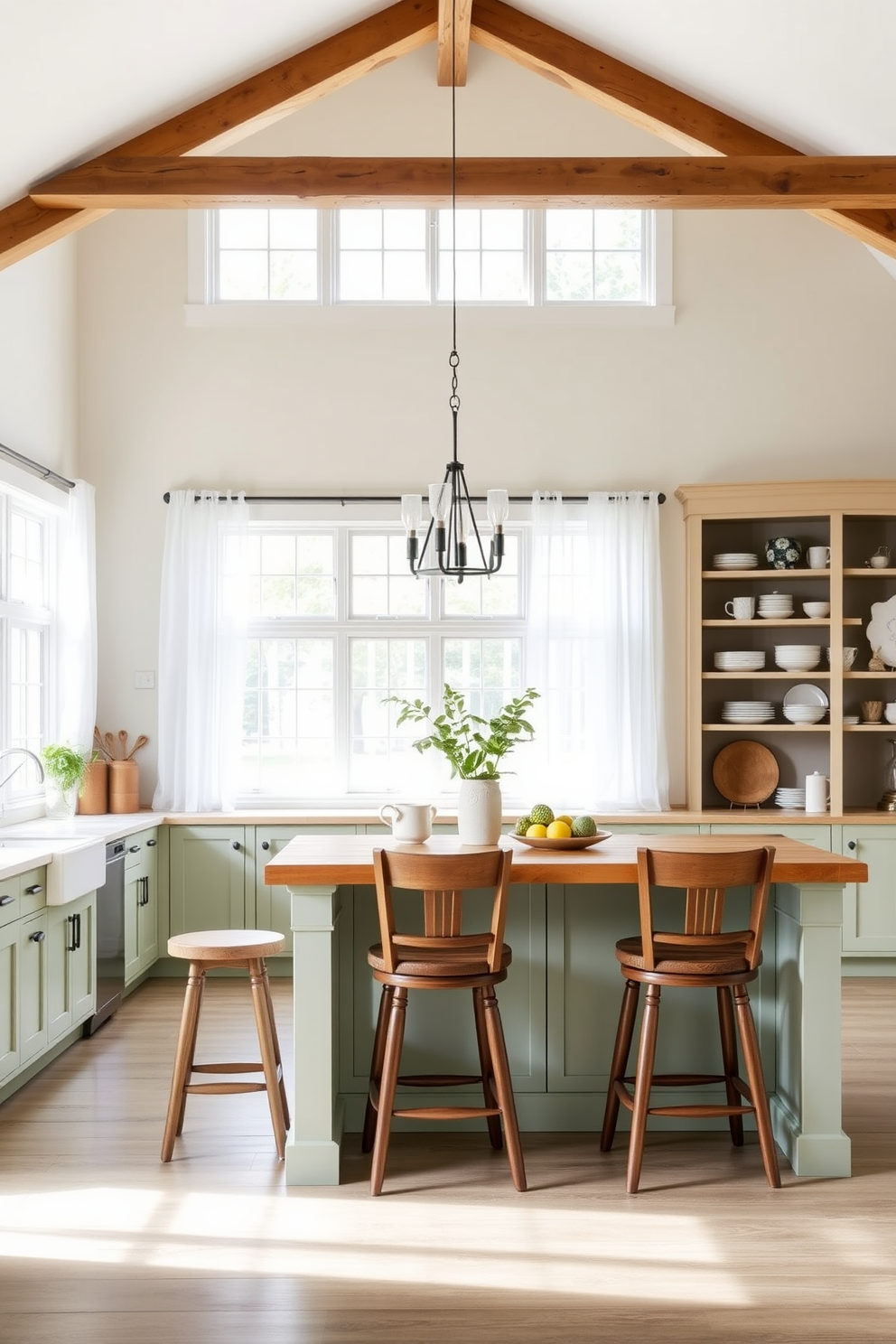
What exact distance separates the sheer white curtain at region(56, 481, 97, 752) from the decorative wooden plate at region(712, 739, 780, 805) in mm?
3372

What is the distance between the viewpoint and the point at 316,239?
663 centimetres

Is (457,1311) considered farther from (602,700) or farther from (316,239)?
(316,239)

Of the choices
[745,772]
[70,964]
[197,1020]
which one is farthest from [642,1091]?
[745,772]

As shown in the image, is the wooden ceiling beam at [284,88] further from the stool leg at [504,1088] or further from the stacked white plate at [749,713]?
the stacked white plate at [749,713]

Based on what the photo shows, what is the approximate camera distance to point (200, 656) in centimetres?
634

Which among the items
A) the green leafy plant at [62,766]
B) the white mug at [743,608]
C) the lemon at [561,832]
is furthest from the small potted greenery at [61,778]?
the white mug at [743,608]

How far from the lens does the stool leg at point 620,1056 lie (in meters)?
3.58

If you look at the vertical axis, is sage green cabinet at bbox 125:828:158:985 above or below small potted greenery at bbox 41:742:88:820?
below

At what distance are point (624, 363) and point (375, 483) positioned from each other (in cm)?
154

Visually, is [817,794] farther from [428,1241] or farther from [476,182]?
[428,1241]

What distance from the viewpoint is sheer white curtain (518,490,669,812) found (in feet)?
20.6

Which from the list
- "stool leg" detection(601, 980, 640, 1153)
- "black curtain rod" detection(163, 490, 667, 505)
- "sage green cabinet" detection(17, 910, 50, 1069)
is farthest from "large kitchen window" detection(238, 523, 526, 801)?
"stool leg" detection(601, 980, 640, 1153)

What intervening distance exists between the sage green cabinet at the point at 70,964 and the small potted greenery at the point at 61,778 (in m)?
0.67

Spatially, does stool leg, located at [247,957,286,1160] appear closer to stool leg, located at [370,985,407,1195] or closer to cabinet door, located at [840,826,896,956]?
stool leg, located at [370,985,407,1195]
